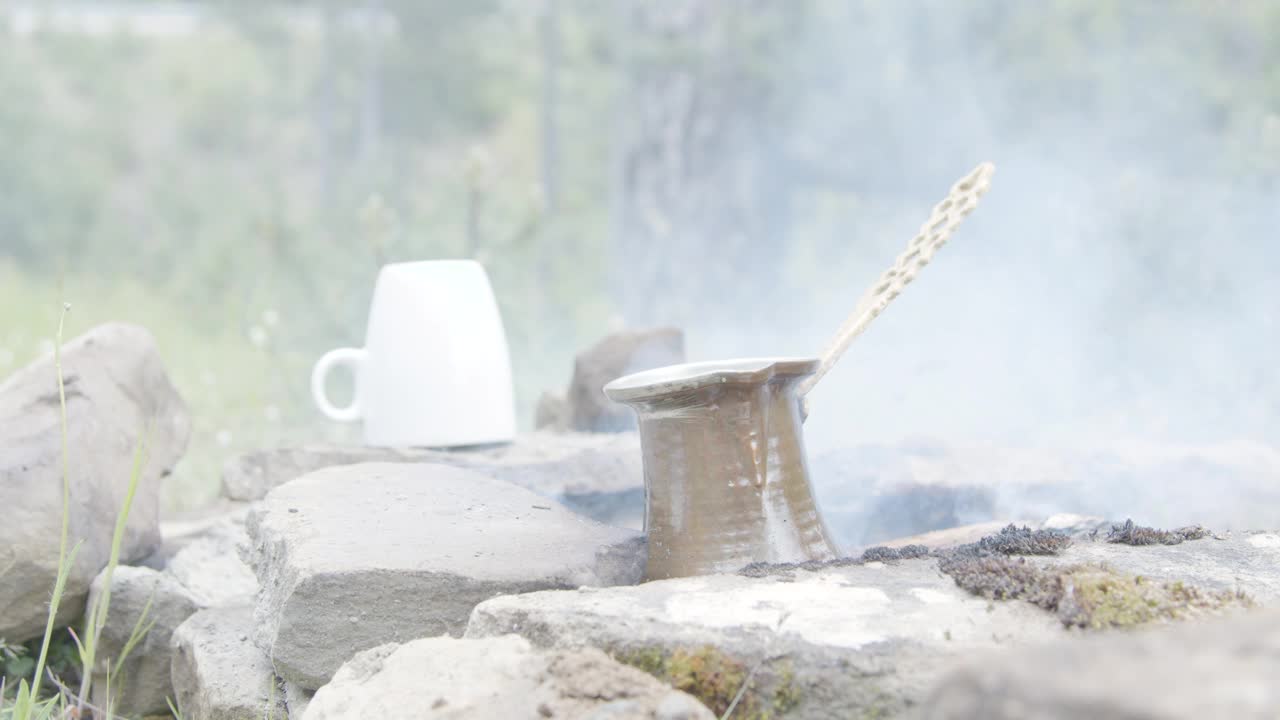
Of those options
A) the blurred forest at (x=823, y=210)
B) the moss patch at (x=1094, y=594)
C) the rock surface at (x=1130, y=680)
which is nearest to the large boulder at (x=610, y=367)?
the blurred forest at (x=823, y=210)

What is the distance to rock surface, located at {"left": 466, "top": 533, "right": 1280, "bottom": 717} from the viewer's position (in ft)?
3.92

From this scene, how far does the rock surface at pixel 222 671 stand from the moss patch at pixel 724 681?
680mm

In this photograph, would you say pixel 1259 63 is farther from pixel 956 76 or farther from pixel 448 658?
pixel 448 658

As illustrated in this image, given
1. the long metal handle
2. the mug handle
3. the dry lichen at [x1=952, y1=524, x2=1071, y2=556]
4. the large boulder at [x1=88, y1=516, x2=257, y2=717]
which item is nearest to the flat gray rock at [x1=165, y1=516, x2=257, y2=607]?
the large boulder at [x1=88, y1=516, x2=257, y2=717]

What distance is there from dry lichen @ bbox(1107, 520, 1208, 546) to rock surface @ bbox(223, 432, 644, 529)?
92 centimetres

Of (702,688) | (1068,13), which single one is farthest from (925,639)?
(1068,13)

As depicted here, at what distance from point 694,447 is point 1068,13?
4.91 m

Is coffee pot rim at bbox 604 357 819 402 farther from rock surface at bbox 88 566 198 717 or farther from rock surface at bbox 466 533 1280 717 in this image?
rock surface at bbox 88 566 198 717

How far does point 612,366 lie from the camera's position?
278cm

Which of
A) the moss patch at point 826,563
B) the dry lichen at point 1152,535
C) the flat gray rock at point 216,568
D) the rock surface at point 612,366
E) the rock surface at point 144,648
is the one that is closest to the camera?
the moss patch at point 826,563

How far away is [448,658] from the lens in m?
1.33

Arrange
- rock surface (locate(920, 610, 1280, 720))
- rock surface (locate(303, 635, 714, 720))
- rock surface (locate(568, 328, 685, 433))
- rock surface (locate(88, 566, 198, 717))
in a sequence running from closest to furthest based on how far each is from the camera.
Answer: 1. rock surface (locate(920, 610, 1280, 720))
2. rock surface (locate(303, 635, 714, 720))
3. rock surface (locate(88, 566, 198, 717))
4. rock surface (locate(568, 328, 685, 433))

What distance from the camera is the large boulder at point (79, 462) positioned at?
192 centimetres

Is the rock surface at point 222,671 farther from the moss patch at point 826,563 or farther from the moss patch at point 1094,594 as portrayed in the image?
the moss patch at point 1094,594
